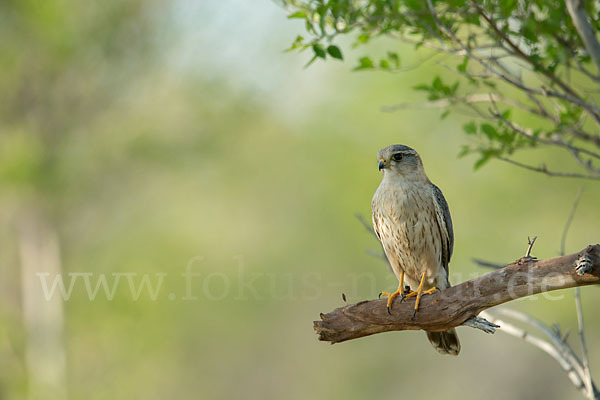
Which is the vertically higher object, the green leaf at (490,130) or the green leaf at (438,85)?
the green leaf at (438,85)

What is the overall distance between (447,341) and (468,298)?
0.92 metres

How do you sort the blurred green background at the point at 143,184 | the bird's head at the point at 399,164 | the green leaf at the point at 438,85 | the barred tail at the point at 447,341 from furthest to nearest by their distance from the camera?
the blurred green background at the point at 143,184
the bird's head at the point at 399,164
the barred tail at the point at 447,341
the green leaf at the point at 438,85

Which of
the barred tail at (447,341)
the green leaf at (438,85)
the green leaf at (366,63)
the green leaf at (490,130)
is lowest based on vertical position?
the barred tail at (447,341)

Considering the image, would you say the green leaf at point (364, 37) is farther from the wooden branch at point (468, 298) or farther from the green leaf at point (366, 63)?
the wooden branch at point (468, 298)

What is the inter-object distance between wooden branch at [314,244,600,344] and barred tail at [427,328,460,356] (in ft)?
1.76

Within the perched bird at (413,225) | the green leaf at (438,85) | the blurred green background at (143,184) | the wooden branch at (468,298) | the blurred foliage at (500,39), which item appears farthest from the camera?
the blurred green background at (143,184)

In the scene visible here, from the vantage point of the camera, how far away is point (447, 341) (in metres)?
3.82

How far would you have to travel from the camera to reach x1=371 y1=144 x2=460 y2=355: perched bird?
155 inches

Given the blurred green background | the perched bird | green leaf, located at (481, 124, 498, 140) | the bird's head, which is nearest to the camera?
green leaf, located at (481, 124, 498, 140)

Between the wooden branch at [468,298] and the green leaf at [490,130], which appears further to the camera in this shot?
the green leaf at [490,130]

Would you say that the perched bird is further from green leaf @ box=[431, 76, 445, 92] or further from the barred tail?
green leaf @ box=[431, 76, 445, 92]

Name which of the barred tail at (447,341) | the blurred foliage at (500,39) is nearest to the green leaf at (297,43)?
the blurred foliage at (500,39)

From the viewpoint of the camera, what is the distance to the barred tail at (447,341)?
12.5 feet

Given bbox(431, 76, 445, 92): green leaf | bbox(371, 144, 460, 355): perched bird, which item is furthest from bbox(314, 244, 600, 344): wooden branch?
bbox(431, 76, 445, 92): green leaf
